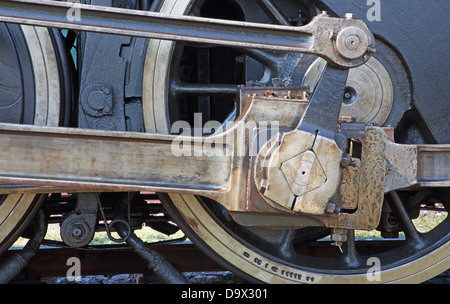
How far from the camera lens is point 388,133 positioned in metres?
1.86

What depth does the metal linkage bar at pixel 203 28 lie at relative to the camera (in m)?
1.56

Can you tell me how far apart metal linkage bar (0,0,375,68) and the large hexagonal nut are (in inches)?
13.2

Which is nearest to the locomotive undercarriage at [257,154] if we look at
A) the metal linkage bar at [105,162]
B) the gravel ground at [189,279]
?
the metal linkage bar at [105,162]

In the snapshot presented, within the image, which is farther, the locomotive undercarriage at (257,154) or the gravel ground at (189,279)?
the gravel ground at (189,279)

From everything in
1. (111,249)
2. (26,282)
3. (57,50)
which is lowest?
(26,282)

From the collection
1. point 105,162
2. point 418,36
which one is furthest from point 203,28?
point 418,36

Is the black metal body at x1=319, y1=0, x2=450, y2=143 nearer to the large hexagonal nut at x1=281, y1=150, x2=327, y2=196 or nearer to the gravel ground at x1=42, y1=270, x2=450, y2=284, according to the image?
the large hexagonal nut at x1=281, y1=150, x2=327, y2=196

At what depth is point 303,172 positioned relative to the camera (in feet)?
5.54

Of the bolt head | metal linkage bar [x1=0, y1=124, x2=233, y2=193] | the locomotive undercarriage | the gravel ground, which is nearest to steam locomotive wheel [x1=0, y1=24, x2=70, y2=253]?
the locomotive undercarriage

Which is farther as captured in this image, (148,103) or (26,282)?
(26,282)

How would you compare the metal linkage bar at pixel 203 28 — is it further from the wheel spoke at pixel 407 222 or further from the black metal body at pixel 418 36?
the wheel spoke at pixel 407 222
